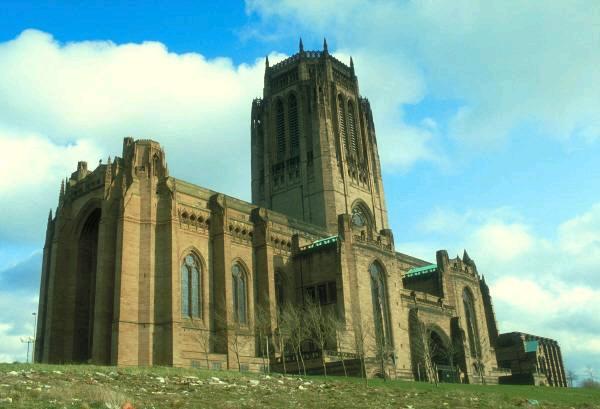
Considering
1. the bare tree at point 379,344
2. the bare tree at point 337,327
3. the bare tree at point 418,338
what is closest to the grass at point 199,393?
the bare tree at point 337,327

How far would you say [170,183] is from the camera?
50.1 metres

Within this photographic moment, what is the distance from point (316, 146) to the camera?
80.9m

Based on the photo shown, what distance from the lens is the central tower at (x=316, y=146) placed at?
79.4 m

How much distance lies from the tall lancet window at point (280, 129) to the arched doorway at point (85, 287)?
3426 cm

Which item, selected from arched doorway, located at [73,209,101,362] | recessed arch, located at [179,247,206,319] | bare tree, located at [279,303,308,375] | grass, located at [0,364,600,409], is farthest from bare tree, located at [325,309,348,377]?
arched doorway, located at [73,209,101,362]

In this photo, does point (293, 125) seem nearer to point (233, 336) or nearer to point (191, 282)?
point (191, 282)

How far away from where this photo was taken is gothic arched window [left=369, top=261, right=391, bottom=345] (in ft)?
189

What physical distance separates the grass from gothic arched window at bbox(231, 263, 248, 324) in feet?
64.8

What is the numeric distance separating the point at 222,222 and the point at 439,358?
2777cm

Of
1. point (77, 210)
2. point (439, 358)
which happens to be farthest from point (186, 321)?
point (439, 358)

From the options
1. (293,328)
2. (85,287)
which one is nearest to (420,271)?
(293,328)

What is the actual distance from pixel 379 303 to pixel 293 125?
3329 centimetres

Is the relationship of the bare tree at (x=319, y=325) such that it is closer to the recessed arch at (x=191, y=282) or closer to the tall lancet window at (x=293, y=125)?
the recessed arch at (x=191, y=282)

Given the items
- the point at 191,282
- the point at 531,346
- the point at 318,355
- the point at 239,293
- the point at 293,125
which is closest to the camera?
the point at 318,355
